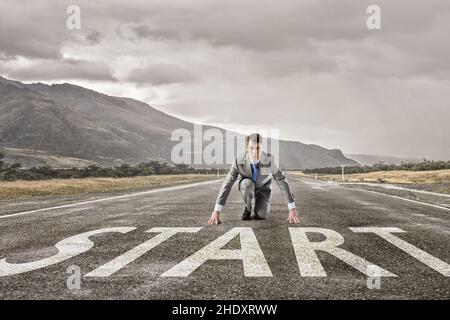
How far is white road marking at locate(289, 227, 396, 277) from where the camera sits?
4.40 metres

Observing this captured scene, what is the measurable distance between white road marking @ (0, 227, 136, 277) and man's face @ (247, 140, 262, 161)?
2405mm

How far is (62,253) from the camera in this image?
17.5 ft

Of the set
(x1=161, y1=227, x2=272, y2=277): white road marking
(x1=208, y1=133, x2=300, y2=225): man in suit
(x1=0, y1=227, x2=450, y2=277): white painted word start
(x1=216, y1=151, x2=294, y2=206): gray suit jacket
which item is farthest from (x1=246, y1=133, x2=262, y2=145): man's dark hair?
(x1=161, y1=227, x2=272, y2=277): white road marking

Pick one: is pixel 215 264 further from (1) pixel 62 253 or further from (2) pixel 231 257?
(1) pixel 62 253

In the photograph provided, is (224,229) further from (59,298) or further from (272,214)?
(59,298)

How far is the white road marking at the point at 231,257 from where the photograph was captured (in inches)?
171

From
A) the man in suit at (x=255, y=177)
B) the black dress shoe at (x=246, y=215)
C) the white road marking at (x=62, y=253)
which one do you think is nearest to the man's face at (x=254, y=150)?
the man in suit at (x=255, y=177)

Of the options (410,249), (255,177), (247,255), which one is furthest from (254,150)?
(410,249)

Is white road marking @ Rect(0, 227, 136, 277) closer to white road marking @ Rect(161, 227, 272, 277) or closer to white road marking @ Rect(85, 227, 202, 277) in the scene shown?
white road marking @ Rect(85, 227, 202, 277)

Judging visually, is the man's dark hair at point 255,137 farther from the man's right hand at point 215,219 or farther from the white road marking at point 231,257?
the white road marking at point 231,257
